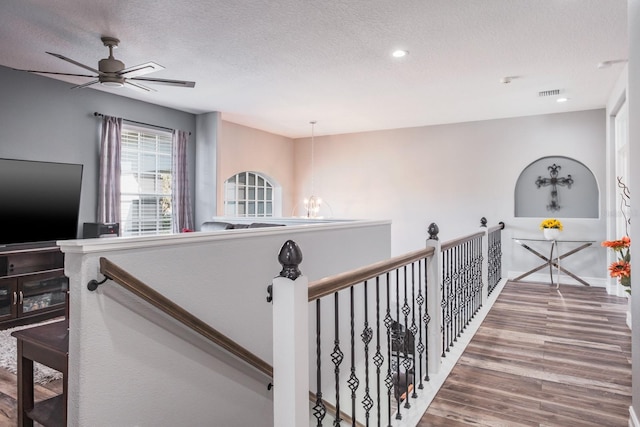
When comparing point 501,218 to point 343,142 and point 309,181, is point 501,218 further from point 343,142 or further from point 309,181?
point 309,181

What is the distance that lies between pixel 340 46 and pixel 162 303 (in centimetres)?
286

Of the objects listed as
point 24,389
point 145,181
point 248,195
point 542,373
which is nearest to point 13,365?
point 24,389

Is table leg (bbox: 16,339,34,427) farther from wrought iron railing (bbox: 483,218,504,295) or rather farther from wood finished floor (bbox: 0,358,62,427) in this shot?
wrought iron railing (bbox: 483,218,504,295)

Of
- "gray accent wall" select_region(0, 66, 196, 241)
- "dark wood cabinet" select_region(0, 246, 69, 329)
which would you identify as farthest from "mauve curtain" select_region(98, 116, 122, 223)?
"dark wood cabinet" select_region(0, 246, 69, 329)

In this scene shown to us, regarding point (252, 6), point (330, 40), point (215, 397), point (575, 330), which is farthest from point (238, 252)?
point (575, 330)

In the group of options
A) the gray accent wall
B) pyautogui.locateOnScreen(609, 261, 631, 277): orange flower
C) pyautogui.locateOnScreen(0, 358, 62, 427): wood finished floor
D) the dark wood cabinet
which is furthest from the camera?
the gray accent wall

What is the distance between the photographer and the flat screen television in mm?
4137

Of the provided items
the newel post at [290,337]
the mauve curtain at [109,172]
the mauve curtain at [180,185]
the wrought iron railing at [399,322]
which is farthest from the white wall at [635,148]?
the mauve curtain at [180,185]

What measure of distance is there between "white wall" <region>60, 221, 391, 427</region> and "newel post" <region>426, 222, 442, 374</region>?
1.04m

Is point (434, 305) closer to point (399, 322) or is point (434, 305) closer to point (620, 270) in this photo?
point (399, 322)

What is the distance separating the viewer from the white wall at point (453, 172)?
6.10 meters

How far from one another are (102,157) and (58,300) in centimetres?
185

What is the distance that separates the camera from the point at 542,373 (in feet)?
9.19

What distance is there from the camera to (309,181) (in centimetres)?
847
